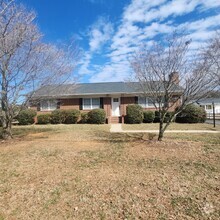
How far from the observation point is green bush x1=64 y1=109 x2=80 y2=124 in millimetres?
18750

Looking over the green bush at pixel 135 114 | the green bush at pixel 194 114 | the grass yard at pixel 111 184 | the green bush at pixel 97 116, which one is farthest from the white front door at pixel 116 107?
the grass yard at pixel 111 184

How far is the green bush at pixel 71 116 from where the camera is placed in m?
18.8

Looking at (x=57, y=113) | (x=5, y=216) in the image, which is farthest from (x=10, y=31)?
(x=57, y=113)

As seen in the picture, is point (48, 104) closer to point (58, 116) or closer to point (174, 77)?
point (58, 116)

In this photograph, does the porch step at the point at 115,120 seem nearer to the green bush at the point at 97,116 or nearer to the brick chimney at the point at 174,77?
the green bush at the point at 97,116

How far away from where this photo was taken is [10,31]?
838 centimetres

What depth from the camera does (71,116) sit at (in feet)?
61.6

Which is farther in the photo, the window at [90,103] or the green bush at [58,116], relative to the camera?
the window at [90,103]

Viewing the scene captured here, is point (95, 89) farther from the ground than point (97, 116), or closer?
farther from the ground

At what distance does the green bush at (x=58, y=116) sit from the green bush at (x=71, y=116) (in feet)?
0.88

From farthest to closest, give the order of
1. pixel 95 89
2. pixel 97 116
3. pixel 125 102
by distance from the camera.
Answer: pixel 95 89
pixel 125 102
pixel 97 116

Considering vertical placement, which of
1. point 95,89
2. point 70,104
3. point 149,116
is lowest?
point 149,116

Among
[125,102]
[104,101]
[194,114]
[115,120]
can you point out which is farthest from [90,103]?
[194,114]

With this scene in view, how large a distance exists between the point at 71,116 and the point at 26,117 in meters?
3.95
